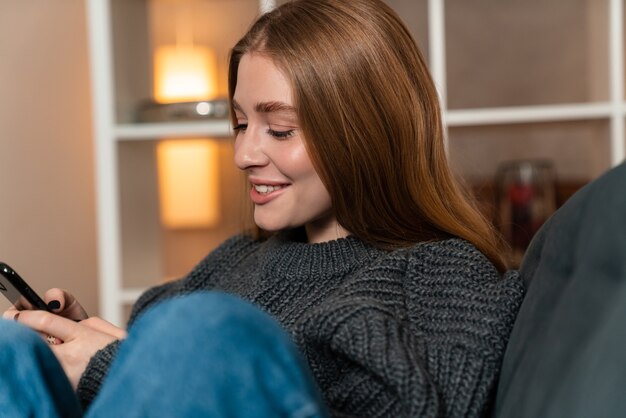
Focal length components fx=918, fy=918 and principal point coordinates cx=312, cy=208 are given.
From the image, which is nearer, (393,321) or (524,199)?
(393,321)

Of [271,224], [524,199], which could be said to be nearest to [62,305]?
[271,224]

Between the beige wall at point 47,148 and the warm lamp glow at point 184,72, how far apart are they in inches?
8.0

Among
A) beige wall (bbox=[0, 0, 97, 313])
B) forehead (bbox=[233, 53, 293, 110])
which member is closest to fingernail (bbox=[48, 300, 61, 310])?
beige wall (bbox=[0, 0, 97, 313])

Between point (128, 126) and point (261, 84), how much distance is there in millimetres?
850

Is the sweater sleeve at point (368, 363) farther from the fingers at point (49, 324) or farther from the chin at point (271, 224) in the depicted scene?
the fingers at point (49, 324)

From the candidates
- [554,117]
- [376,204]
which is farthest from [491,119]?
[376,204]

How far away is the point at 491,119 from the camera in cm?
199

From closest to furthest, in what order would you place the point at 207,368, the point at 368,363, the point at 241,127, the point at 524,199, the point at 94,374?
the point at 207,368 < the point at 368,363 < the point at 94,374 < the point at 241,127 < the point at 524,199

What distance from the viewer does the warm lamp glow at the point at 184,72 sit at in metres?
2.38

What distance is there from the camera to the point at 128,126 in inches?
79.4

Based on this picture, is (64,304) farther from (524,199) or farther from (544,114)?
(524,199)

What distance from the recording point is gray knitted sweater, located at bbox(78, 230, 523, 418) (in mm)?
979

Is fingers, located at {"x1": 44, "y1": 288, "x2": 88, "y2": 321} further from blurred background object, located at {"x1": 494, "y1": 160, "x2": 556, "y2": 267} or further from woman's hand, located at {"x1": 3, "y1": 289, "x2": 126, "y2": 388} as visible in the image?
blurred background object, located at {"x1": 494, "y1": 160, "x2": 556, "y2": 267}

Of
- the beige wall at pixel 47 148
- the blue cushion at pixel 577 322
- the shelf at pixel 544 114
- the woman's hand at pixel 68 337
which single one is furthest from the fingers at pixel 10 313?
the shelf at pixel 544 114
